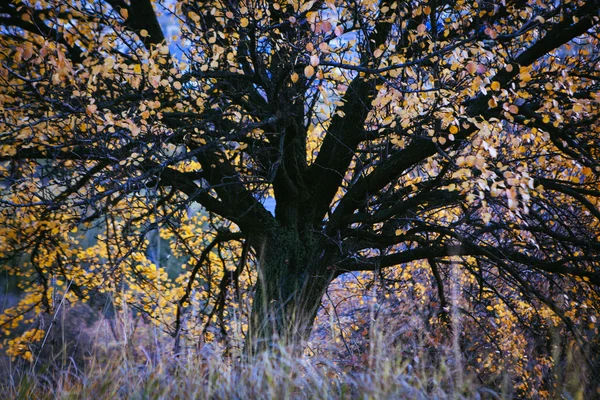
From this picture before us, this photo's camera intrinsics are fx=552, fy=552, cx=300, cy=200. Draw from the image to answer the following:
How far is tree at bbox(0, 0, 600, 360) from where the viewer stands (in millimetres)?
4773

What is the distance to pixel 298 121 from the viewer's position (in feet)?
21.3

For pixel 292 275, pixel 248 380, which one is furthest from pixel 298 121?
pixel 248 380

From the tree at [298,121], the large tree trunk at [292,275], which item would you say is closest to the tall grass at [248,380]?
the tree at [298,121]

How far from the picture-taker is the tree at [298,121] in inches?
188

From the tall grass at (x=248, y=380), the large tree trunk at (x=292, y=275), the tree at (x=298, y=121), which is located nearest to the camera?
the tall grass at (x=248, y=380)

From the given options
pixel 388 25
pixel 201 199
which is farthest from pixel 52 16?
pixel 388 25

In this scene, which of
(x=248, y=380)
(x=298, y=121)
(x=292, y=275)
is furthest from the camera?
(x=298, y=121)

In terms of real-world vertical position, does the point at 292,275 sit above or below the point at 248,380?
above

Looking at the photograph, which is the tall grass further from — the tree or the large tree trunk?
the large tree trunk

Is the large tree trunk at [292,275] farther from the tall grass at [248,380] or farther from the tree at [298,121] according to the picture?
the tall grass at [248,380]

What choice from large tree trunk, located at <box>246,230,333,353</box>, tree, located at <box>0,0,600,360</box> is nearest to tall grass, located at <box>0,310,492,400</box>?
tree, located at <box>0,0,600,360</box>

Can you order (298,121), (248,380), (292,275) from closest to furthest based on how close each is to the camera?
1. (248,380)
2. (292,275)
3. (298,121)

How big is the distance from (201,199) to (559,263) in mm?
3791

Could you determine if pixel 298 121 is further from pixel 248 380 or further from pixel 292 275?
pixel 248 380
